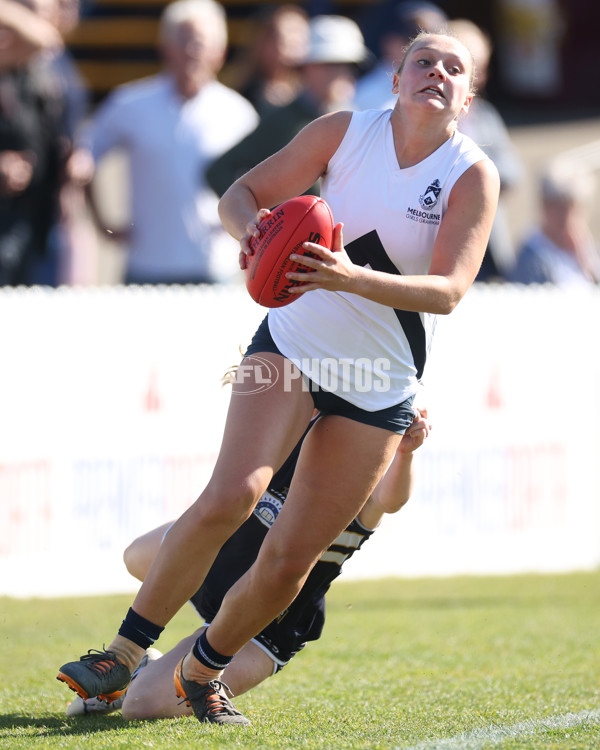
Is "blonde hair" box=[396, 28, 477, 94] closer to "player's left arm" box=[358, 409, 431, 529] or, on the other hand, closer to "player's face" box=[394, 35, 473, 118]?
"player's face" box=[394, 35, 473, 118]

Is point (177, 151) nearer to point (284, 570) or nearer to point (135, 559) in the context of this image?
point (135, 559)

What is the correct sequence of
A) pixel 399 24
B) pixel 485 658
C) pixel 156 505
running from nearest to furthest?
pixel 485 658 < pixel 156 505 < pixel 399 24

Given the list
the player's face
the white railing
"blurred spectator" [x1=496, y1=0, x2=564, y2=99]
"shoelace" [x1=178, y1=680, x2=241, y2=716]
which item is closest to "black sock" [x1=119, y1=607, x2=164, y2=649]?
"shoelace" [x1=178, y1=680, x2=241, y2=716]

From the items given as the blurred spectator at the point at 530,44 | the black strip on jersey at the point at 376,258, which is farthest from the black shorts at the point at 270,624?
the blurred spectator at the point at 530,44

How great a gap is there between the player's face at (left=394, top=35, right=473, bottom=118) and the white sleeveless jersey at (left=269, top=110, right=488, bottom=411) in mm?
122

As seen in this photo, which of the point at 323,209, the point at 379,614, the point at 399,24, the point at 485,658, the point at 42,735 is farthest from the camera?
the point at 399,24

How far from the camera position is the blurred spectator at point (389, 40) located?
25.4 ft

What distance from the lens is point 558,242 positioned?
8859mm

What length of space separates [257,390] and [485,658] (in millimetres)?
2122

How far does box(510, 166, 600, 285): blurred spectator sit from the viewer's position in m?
8.66

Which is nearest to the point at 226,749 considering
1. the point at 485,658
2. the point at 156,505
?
the point at 485,658

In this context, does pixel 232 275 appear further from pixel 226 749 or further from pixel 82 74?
pixel 82 74

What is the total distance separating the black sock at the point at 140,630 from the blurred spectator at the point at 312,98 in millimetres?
3762

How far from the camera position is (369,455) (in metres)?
3.75
